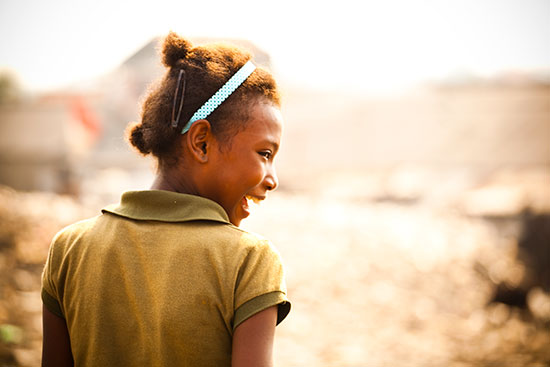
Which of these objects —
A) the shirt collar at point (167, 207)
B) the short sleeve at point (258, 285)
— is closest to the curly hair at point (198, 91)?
the shirt collar at point (167, 207)

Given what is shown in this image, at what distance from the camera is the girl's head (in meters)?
1.25

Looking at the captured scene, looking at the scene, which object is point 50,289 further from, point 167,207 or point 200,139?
point 200,139

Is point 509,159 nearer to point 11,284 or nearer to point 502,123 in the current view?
point 502,123

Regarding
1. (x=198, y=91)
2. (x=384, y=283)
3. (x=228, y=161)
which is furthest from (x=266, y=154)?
(x=384, y=283)

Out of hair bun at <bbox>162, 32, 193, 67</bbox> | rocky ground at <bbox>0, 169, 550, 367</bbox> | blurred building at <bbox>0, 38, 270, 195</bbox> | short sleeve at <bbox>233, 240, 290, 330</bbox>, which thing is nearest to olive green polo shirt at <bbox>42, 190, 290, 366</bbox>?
short sleeve at <bbox>233, 240, 290, 330</bbox>

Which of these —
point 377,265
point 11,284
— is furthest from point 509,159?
point 11,284

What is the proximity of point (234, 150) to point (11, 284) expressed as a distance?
3728 mm

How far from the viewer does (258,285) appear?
108 cm

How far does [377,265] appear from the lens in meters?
6.18

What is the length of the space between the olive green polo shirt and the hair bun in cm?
35

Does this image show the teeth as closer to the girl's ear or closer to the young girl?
the young girl

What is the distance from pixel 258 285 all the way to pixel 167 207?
0.92ft

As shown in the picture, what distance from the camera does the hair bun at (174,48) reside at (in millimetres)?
1306

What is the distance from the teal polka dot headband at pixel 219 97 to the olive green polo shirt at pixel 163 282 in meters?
0.19
